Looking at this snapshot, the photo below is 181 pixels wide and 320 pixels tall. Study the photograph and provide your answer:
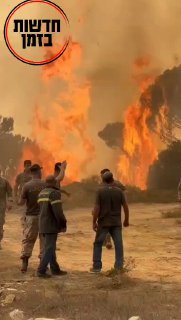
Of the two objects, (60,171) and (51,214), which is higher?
(60,171)

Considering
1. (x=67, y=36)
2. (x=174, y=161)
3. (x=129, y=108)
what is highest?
(x=67, y=36)

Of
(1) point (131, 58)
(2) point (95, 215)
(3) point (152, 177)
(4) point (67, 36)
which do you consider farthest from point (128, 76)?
(2) point (95, 215)

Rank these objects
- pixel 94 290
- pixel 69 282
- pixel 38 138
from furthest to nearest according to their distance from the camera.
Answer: pixel 38 138 → pixel 69 282 → pixel 94 290

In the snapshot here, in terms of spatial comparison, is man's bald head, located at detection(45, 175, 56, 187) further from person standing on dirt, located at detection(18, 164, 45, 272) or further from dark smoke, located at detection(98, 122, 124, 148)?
dark smoke, located at detection(98, 122, 124, 148)

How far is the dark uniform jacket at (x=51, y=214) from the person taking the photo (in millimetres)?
8094

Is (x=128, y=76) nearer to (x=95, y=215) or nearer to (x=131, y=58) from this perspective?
(x=131, y=58)

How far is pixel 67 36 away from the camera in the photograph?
34250 millimetres

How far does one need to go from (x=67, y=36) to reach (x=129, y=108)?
6.72m

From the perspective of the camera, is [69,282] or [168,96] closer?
[69,282]

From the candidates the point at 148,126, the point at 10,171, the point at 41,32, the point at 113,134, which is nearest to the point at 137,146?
the point at 148,126

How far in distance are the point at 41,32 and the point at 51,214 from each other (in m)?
26.7

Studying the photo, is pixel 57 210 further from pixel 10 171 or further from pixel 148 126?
pixel 10 171

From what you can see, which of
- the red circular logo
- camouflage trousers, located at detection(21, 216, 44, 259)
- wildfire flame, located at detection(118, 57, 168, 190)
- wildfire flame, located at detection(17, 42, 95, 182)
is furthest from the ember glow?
camouflage trousers, located at detection(21, 216, 44, 259)

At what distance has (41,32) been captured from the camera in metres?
33.0
